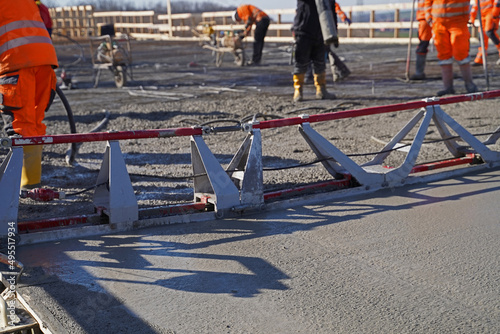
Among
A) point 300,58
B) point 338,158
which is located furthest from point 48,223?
point 300,58

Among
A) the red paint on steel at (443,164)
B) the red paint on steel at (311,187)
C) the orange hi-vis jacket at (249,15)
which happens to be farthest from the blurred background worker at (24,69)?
the orange hi-vis jacket at (249,15)

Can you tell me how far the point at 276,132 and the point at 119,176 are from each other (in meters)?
3.87

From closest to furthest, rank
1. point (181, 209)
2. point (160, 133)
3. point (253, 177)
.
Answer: point (160, 133) → point (181, 209) → point (253, 177)

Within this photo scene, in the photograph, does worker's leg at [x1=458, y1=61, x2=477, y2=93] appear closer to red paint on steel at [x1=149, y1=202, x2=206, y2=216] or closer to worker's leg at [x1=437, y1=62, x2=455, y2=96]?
worker's leg at [x1=437, y1=62, x2=455, y2=96]

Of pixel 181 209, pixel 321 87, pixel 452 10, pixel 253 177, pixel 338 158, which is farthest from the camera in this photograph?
pixel 321 87

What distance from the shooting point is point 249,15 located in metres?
17.5

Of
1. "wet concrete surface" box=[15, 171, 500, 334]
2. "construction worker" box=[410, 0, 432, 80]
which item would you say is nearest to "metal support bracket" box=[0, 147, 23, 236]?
"wet concrete surface" box=[15, 171, 500, 334]

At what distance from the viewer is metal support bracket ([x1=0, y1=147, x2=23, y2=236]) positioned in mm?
4316

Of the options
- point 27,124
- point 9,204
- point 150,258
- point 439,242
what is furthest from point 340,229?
point 27,124

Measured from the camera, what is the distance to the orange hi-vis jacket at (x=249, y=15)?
17219mm

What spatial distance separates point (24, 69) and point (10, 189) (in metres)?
1.44

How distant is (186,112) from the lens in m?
10.1

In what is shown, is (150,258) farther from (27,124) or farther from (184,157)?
(184,157)

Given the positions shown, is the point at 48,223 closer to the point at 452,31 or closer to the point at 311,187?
the point at 311,187
